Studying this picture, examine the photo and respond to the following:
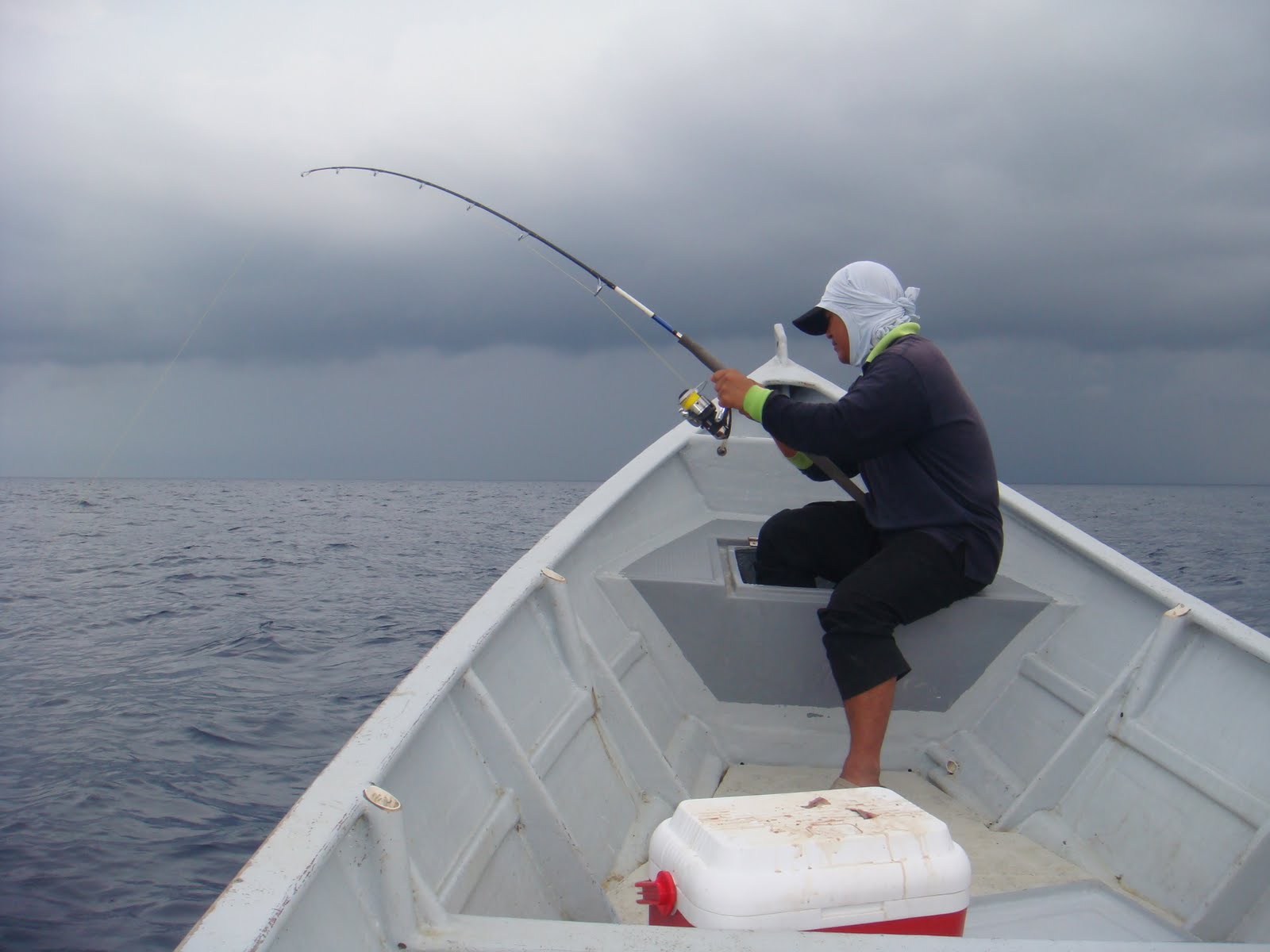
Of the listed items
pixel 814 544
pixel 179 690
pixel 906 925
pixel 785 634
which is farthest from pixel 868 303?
pixel 179 690

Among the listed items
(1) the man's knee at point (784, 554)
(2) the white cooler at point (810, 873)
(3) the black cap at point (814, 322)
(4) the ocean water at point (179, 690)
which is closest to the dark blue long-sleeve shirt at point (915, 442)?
(3) the black cap at point (814, 322)

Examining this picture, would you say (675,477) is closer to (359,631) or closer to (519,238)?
(519,238)

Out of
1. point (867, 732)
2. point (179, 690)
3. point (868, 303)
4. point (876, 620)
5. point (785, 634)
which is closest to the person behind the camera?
point (867, 732)

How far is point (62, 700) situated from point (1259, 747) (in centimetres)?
843

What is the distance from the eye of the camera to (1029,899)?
2.93m

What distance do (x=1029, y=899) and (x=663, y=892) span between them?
1.61 meters

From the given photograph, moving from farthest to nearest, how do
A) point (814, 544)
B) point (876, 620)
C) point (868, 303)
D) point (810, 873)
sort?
point (814, 544)
point (868, 303)
point (876, 620)
point (810, 873)

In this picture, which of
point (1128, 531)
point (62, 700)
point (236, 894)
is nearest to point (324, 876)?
point (236, 894)

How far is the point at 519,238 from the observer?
5648 mm

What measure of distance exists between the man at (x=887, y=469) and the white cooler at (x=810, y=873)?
1.19 meters

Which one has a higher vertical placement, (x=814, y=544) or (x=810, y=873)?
(x=814, y=544)

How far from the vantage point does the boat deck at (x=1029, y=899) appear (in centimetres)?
275

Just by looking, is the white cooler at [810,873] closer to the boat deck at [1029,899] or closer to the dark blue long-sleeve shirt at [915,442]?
the boat deck at [1029,899]

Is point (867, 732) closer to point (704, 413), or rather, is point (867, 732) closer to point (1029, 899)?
point (1029, 899)
